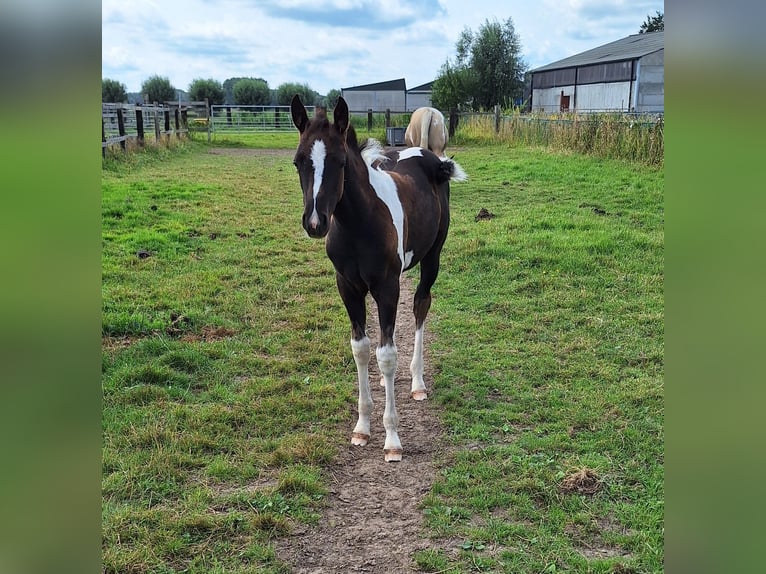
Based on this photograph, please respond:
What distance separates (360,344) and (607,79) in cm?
3737

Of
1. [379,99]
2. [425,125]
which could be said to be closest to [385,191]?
[425,125]

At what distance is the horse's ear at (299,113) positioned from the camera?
124 inches

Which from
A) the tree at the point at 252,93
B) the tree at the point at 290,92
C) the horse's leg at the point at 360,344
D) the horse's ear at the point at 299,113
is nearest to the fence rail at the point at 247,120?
the tree at the point at 290,92

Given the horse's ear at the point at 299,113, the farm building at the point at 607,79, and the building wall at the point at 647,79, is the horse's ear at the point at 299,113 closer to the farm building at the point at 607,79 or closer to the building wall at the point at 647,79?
the farm building at the point at 607,79

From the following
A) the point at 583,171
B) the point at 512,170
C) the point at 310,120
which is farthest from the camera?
the point at 512,170

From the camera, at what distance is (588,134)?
50.4 ft

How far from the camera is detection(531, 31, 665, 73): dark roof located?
104 ft

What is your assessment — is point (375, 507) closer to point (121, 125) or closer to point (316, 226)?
point (316, 226)

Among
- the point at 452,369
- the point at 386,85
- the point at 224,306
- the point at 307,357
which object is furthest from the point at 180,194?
the point at 386,85

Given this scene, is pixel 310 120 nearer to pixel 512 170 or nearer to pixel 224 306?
pixel 224 306

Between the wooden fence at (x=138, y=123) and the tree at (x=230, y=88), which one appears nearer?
the wooden fence at (x=138, y=123)

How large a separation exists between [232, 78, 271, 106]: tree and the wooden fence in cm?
1865
